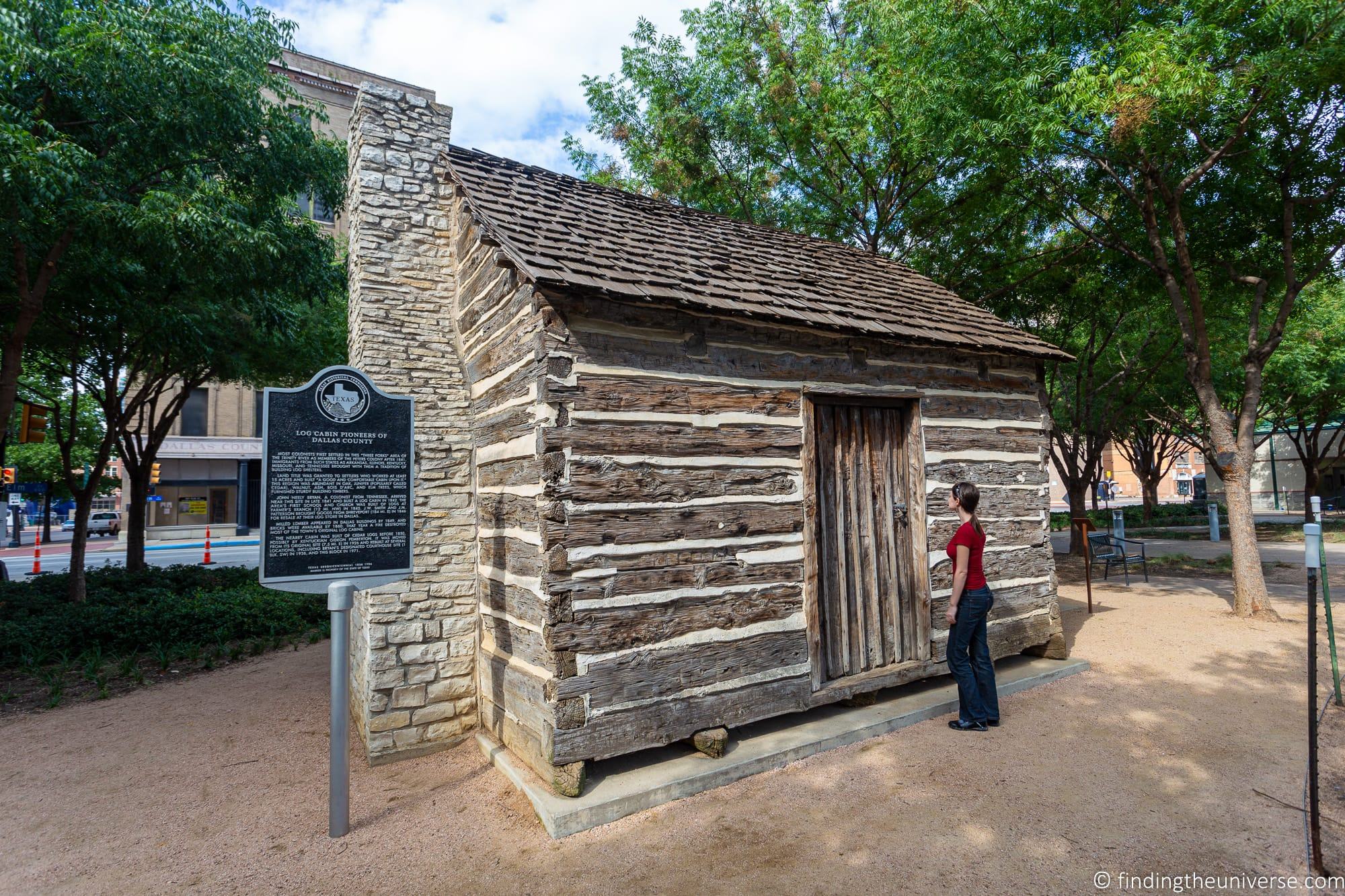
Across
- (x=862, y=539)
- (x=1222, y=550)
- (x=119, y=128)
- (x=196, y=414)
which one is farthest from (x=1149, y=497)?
(x=196, y=414)

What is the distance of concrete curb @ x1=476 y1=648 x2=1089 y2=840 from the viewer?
13.0 ft

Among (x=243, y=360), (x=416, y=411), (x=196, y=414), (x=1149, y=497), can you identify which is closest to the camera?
(x=416, y=411)

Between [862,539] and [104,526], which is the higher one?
[862,539]

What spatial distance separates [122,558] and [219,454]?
8.25m

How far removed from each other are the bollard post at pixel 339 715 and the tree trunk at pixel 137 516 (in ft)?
39.7

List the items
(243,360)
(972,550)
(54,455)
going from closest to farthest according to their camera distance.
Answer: (972,550), (243,360), (54,455)

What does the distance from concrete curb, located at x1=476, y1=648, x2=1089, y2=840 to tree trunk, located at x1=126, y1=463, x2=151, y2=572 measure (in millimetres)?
11836

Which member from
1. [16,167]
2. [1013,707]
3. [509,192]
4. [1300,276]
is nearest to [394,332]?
[509,192]

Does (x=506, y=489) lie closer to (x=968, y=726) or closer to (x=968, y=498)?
(x=968, y=498)

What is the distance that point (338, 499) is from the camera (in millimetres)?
4062

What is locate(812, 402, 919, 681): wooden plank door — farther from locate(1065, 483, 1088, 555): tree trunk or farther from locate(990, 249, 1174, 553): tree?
locate(1065, 483, 1088, 555): tree trunk

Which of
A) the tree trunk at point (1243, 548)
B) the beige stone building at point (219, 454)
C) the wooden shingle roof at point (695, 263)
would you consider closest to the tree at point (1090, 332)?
the tree trunk at point (1243, 548)

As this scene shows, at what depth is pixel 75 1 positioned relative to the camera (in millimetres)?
7672

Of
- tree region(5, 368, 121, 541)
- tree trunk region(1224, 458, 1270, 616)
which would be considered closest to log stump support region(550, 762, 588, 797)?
tree trunk region(1224, 458, 1270, 616)
